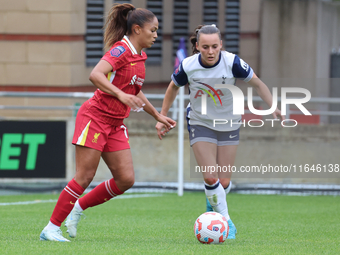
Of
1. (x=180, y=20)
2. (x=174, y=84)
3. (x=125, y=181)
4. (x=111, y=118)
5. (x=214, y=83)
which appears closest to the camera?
(x=111, y=118)

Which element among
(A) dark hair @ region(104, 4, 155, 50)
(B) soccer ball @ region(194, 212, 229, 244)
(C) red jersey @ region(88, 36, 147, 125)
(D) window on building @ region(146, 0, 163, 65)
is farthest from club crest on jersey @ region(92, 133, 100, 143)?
(D) window on building @ region(146, 0, 163, 65)

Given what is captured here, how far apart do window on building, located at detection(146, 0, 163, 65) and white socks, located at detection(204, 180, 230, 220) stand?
34.3 ft

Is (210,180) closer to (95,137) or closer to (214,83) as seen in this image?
(214,83)

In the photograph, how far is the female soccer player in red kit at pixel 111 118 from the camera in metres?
5.41

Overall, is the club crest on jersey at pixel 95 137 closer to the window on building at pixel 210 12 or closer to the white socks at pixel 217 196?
the white socks at pixel 217 196

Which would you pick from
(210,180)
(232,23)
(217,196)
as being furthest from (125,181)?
(232,23)

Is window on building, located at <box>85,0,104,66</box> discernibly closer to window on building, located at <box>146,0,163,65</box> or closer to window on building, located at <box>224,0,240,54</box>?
window on building, located at <box>146,0,163,65</box>

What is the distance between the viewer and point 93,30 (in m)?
15.1

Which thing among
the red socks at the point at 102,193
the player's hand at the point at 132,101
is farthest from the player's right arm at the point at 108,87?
the red socks at the point at 102,193

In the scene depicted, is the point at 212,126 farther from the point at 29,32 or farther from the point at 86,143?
the point at 29,32

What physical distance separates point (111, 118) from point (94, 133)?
0.77 ft

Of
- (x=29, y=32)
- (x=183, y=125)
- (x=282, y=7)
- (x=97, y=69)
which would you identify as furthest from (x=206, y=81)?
(x=282, y=7)

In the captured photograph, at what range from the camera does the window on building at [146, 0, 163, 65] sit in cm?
1628

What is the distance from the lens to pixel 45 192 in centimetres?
1119
